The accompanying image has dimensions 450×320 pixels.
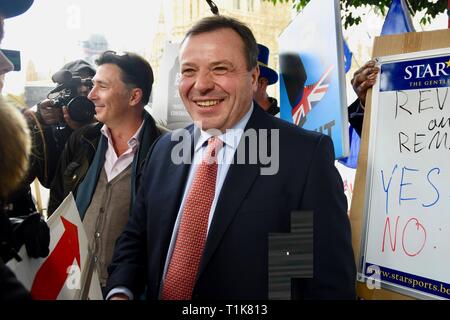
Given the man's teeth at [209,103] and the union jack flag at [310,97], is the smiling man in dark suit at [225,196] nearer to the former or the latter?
the man's teeth at [209,103]

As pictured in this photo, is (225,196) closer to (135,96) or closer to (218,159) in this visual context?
(218,159)

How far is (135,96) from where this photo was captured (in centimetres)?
195

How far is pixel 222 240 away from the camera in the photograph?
49.5 inches

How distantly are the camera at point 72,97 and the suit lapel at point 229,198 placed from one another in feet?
2.69

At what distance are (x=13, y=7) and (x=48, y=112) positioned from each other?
497mm

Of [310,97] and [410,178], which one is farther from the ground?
[310,97]

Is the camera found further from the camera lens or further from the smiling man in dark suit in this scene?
the smiling man in dark suit

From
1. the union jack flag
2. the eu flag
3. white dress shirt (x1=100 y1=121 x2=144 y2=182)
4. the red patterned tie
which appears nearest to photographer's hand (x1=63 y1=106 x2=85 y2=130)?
white dress shirt (x1=100 y1=121 x2=144 y2=182)

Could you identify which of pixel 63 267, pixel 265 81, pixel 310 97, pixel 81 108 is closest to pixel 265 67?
pixel 265 81

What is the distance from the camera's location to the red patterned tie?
1.29 meters

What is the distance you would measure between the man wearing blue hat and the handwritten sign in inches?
39.8

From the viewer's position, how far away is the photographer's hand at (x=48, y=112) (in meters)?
1.88

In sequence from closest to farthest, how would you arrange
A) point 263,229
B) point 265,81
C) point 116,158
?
1. point 263,229
2. point 116,158
3. point 265,81
